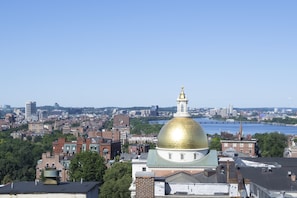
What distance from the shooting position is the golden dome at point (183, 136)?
1683 inches

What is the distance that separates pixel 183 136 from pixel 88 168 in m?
23.5

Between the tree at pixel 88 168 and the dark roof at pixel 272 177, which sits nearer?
the dark roof at pixel 272 177

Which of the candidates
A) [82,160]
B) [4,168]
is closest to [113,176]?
[82,160]

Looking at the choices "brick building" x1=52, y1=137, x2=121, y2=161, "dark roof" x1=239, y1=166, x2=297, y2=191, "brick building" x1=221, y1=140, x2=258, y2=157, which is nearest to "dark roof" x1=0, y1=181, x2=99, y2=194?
"dark roof" x1=239, y1=166, x2=297, y2=191

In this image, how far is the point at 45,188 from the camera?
2909 cm

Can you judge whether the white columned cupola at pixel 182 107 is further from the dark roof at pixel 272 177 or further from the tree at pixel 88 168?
the tree at pixel 88 168

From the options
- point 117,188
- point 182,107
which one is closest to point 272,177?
point 182,107

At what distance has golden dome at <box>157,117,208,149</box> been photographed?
42750mm

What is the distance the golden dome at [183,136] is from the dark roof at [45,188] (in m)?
13.0

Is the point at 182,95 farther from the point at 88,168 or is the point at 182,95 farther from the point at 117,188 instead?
the point at 88,168

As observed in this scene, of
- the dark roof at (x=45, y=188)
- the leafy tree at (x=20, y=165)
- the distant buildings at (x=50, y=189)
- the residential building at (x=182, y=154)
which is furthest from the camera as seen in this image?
the leafy tree at (x=20, y=165)

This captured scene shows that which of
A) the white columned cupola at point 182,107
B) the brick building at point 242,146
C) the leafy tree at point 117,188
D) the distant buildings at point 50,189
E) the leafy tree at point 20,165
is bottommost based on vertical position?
the leafy tree at point 20,165

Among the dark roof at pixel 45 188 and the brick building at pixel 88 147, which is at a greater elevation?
the dark roof at pixel 45 188

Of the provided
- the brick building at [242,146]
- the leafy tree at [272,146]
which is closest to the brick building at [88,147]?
the brick building at [242,146]
